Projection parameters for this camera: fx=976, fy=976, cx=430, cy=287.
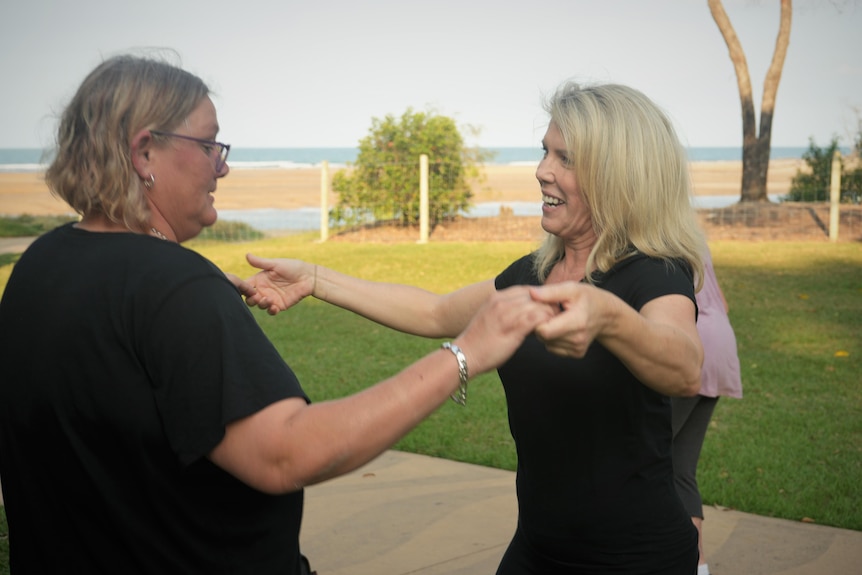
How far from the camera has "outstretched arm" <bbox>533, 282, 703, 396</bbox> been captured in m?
2.03

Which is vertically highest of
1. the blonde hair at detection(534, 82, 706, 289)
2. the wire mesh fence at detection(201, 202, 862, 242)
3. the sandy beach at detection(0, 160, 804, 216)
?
the blonde hair at detection(534, 82, 706, 289)

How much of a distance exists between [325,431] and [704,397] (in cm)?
309

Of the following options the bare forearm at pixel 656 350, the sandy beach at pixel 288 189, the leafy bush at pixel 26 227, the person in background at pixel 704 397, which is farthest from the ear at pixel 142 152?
the sandy beach at pixel 288 189

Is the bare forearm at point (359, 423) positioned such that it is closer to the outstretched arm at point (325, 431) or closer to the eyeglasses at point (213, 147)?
the outstretched arm at point (325, 431)

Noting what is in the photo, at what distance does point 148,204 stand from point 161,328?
393mm

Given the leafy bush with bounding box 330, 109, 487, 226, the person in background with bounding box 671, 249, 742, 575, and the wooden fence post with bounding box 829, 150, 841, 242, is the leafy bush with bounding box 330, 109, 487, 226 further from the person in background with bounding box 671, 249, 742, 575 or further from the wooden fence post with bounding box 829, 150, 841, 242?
the person in background with bounding box 671, 249, 742, 575

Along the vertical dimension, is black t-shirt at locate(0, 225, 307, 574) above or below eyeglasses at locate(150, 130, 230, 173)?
below

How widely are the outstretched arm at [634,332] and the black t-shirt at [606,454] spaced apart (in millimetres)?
124

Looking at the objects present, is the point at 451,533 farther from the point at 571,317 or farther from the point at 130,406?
the point at 130,406

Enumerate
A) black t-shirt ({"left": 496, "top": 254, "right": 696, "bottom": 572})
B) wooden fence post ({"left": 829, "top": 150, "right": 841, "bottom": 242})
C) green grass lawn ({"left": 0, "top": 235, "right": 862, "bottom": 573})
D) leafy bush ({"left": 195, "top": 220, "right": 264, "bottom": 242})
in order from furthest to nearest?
leafy bush ({"left": 195, "top": 220, "right": 264, "bottom": 242}), wooden fence post ({"left": 829, "top": 150, "right": 841, "bottom": 242}), green grass lawn ({"left": 0, "top": 235, "right": 862, "bottom": 573}), black t-shirt ({"left": 496, "top": 254, "right": 696, "bottom": 572})

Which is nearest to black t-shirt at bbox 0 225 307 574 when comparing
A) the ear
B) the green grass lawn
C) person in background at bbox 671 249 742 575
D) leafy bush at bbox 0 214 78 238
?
the ear

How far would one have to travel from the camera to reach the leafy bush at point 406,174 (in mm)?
20266

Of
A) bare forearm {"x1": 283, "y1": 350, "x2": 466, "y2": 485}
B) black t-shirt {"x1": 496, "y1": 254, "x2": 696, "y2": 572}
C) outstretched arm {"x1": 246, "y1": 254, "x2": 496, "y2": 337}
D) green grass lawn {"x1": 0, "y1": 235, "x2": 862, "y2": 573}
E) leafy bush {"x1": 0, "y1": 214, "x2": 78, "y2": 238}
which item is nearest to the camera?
bare forearm {"x1": 283, "y1": 350, "x2": 466, "y2": 485}

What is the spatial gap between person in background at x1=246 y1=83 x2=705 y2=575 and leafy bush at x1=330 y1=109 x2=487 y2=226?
1725 centimetres
